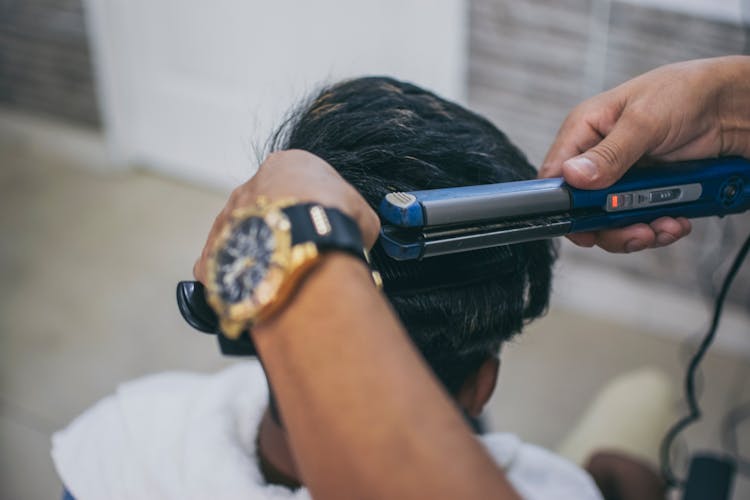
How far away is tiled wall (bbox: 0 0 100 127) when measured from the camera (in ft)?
8.79

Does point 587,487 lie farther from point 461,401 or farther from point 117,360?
point 117,360

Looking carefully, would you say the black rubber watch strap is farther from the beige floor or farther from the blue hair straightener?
the beige floor

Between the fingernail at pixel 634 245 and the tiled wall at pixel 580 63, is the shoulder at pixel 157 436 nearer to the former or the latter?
the fingernail at pixel 634 245

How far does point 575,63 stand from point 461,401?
123 cm

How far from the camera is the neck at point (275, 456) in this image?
823mm

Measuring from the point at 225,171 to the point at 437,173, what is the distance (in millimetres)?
1984

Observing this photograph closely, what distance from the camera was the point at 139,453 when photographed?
0.88 m

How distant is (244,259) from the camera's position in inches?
20.4

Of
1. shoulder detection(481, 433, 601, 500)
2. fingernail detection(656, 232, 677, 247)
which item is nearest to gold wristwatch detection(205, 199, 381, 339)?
fingernail detection(656, 232, 677, 247)

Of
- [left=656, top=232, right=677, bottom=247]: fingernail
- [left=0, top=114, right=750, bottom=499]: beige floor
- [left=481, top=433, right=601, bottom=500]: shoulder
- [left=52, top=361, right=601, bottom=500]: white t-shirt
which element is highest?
[left=656, top=232, right=677, bottom=247]: fingernail

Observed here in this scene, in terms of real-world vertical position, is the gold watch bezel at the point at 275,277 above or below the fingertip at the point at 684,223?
above

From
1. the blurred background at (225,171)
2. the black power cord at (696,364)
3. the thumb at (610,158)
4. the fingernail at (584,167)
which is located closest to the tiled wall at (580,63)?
the blurred background at (225,171)

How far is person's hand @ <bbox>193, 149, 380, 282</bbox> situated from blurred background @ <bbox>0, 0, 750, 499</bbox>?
0.96 meters

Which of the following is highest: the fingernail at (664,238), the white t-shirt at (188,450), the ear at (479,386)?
the fingernail at (664,238)
